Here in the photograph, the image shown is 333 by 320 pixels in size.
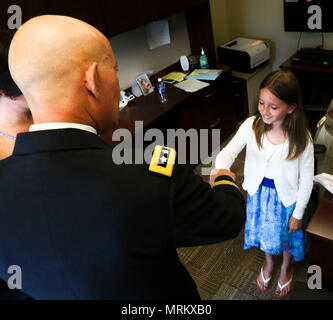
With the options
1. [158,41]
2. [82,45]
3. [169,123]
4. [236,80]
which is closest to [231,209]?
[82,45]

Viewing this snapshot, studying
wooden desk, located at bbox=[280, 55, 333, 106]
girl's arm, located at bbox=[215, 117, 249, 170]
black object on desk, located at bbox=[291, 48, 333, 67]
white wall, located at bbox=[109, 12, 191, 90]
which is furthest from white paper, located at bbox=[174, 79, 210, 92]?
girl's arm, located at bbox=[215, 117, 249, 170]

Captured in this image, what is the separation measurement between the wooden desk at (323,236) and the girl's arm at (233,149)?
1.55ft

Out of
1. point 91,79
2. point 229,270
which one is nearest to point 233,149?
point 229,270

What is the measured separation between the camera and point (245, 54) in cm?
330

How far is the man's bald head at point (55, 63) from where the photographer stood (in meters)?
0.74

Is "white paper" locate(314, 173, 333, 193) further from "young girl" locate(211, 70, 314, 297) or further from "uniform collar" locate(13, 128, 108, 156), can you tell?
"uniform collar" locate(13, 128, 108, 156)

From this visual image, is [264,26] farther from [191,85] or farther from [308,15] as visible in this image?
[191,85]

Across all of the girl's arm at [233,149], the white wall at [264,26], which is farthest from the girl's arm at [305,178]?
the white wall at [264,26]

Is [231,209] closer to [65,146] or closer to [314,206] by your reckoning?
[65,146]

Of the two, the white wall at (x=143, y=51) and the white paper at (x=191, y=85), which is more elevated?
the white wall at (x=143, y=51)

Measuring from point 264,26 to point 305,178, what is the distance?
2644mm

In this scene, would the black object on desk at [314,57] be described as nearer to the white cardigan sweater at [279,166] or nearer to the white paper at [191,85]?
the white paper at [191,85]

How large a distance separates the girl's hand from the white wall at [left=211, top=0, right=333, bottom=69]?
97.2 inches
